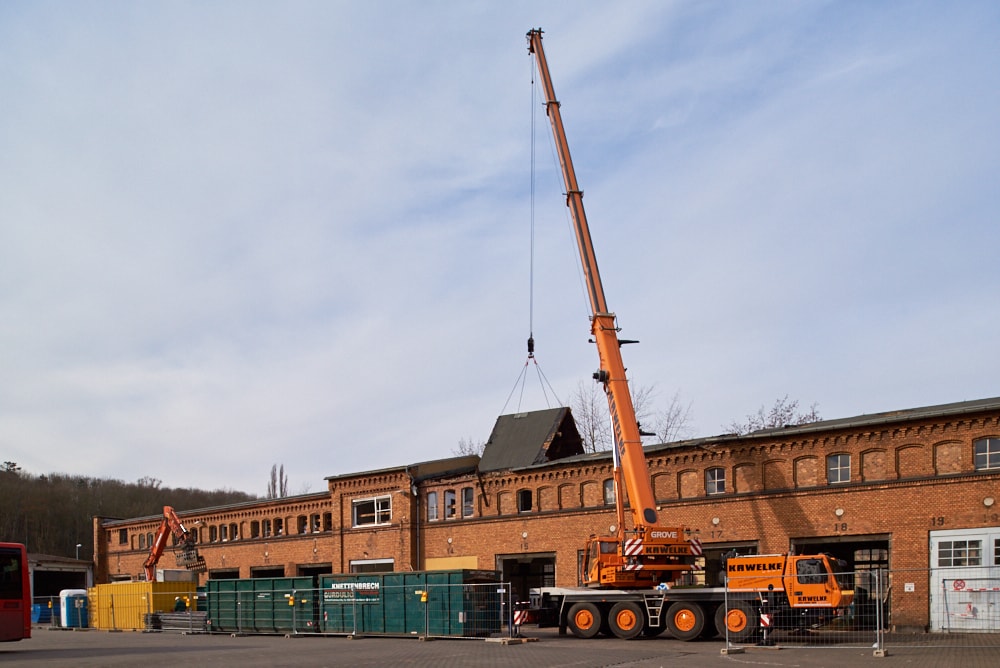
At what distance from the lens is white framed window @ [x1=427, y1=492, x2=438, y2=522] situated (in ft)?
137

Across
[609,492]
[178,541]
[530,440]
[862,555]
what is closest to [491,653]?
[609,492]

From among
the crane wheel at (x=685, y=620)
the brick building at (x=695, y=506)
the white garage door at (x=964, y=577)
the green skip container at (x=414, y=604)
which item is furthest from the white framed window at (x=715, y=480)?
the green skip container at (x=414, y=604)

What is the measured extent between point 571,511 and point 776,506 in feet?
27.5

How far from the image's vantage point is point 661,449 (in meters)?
33.9

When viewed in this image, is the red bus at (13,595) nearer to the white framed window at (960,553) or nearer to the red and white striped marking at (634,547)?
the red and white striped marking at (634,547)

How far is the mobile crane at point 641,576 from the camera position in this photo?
77.6 feet

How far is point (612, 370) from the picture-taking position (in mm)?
27719

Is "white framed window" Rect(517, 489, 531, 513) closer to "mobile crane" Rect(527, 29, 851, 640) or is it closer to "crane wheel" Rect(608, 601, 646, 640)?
"mobile crane" Rect(527, 29, 851, 640)

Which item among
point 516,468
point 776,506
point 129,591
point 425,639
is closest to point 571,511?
point 516,468

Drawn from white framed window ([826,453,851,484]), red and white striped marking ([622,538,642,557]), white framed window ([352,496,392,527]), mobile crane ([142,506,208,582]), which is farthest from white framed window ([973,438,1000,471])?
mobile crane ([142,506,208,582])

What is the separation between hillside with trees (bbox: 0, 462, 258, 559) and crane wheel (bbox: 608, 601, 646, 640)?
283 ft

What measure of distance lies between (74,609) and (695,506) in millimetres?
26527

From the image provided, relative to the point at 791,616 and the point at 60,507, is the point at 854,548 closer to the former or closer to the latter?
the point at 791,616

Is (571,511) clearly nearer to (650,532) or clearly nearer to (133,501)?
(650,532)
